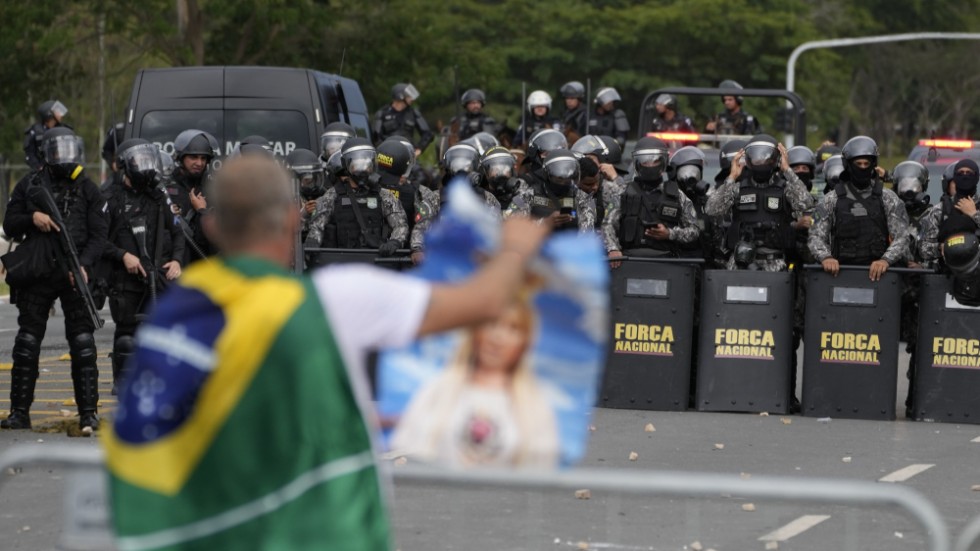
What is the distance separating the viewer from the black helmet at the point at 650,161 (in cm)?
1361

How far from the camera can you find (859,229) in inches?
515

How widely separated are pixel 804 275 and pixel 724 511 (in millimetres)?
7853

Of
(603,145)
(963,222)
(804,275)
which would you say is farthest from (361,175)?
(963,222)

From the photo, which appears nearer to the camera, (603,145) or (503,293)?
(503,293)

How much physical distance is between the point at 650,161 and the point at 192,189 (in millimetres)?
3226

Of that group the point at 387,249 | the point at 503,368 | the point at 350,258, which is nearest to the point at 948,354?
the point at 387,249

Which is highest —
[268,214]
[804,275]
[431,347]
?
[268,214]

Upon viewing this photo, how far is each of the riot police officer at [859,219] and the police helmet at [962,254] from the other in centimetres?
36

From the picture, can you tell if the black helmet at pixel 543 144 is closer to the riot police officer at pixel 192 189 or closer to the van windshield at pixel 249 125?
the riot police officer at pixel 192 189

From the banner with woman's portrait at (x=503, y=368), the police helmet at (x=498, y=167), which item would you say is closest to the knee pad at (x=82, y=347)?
the police helmet at (x=498, y=167)

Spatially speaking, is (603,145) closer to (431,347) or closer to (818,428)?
(818,428)

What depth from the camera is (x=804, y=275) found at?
13195 millimetres

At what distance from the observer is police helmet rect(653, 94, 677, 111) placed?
20906mm

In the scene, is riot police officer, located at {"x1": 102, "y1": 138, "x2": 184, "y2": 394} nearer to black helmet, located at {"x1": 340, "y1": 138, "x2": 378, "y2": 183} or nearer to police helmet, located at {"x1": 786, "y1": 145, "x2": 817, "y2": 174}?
black helmet, located at {"x1": 340, "y1": 138, "x2": 378, "y2": 183}
